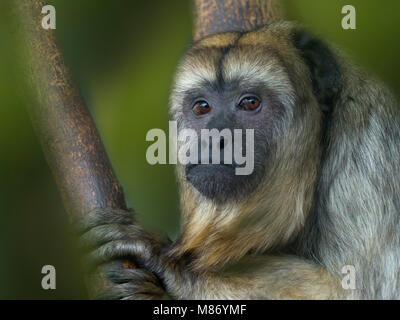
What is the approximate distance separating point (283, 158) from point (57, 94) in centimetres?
142

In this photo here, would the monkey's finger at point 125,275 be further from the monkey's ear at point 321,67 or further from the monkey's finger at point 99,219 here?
the monkey's ear at point 321,67

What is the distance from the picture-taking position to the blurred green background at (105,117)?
5094 millimetres

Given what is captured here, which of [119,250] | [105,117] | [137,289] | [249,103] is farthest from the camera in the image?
[105,117]

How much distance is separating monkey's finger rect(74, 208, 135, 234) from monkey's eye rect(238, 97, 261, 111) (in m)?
0.98

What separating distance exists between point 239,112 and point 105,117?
1912 mm

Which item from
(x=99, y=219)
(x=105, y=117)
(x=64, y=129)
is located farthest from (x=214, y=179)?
(x=105, y=117)

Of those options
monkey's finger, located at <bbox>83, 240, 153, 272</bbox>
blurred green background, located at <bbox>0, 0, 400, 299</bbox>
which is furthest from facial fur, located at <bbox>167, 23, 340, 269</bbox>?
blurred green background, located at <bbox>0, 0, 400, 299</bbox>

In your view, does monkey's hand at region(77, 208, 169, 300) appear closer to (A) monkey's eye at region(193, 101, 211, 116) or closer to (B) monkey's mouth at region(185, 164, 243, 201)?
(B) monkey's mouth at region(185, 164, 243, 201)

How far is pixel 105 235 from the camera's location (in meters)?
3.82

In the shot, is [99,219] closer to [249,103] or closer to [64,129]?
[64,129]

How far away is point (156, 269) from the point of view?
3.82 m

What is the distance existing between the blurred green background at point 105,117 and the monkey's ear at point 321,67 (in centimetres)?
90

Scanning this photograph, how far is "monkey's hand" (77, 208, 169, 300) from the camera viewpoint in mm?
3654

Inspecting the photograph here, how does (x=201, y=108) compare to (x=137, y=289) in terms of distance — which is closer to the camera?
(x=137, y=289)
